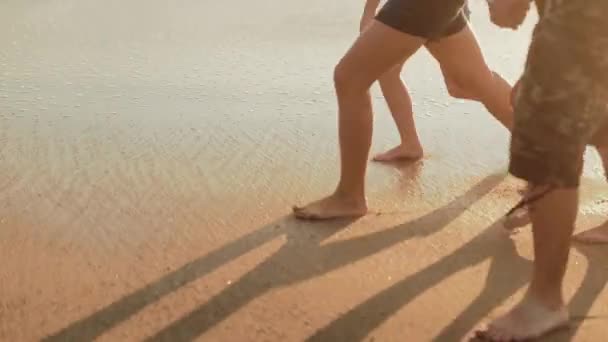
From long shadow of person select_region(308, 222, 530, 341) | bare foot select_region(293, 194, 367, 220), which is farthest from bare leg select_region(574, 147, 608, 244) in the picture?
bare foot select_region(293, 194, 367, 220)

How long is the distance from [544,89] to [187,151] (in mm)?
2042

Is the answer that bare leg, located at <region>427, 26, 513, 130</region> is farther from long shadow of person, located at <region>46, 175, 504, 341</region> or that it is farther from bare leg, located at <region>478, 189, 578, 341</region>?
bare leg, located at <region>478, 189, 578, 341</region>

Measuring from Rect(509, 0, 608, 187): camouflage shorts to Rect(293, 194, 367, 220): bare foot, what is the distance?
1054 mm

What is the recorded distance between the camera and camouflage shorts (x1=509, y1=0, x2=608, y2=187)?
6.91 ft

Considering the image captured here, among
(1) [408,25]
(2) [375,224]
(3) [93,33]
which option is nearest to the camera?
(1) [408,25]

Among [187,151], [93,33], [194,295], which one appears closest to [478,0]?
[93,33]

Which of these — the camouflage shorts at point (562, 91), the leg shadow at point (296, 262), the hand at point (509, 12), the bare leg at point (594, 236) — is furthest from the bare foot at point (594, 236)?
the hand at point (509, 12)

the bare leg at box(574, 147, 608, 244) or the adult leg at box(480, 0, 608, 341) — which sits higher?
the adult leg at box(480, 0, 608, 341)

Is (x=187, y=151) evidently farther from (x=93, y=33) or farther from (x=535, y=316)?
(x=93, y=33)

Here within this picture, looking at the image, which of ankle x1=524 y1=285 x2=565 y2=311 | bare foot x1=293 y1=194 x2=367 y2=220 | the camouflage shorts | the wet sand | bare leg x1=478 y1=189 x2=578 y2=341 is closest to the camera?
the camouflage shorts

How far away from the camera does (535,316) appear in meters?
2.35

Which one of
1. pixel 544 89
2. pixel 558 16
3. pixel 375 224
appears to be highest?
pixel 558 16

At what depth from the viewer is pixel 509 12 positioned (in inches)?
90.7

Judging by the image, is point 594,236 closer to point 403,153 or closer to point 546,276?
point 546,276
